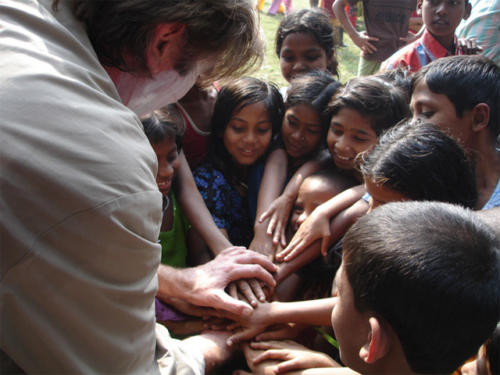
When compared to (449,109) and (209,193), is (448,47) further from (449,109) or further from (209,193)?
(209,193)

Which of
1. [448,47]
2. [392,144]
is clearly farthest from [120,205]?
[448,47]

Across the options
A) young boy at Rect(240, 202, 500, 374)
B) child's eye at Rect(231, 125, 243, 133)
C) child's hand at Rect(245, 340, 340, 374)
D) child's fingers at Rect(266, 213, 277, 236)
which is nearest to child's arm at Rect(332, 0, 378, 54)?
child's eye at Rect(231, 125, 243, 133)

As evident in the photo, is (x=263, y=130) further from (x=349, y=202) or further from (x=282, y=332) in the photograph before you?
(x=282, y=332)

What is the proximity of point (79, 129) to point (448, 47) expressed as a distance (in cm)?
359

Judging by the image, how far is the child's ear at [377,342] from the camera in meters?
1.05

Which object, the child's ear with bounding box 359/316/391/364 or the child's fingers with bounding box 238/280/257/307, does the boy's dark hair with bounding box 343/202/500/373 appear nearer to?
the child's ear with bounding box 359/316/391/364

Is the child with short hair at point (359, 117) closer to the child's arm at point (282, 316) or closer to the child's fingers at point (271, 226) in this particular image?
the child's fingers at point (271, 226)

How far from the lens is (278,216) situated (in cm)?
225

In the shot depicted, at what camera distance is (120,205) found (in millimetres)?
897

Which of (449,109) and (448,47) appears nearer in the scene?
(449,109)

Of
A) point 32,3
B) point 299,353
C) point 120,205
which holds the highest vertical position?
point 32,3

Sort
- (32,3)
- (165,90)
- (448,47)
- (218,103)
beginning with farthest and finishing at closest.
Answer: (448,47)
(218,103)
(165,90)
(32,3)

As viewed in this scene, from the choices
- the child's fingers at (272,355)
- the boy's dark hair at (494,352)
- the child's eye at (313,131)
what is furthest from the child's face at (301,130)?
the boy's dark hair at (494,352)

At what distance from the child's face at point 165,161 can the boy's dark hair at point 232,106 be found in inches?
15.2
